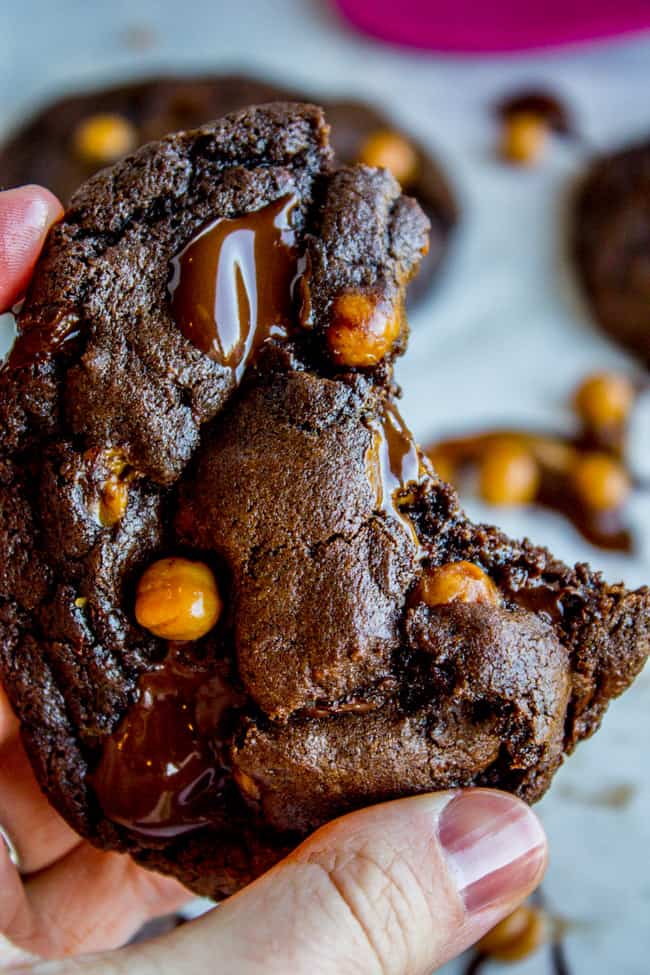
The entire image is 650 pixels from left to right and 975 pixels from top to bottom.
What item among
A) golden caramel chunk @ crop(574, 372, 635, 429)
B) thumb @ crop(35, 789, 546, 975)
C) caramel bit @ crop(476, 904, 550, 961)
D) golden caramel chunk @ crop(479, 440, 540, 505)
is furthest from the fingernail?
golden caramel chunk @ crop(574, 372, 635, 429)

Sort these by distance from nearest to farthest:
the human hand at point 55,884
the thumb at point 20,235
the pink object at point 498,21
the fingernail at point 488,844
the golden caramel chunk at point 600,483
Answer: the fingernail at point 488,844 → the thumb at point 20,235 → the human hand at point 55,884 → the golden caramel chunk at point 600,483 → the pink object at point 498,21

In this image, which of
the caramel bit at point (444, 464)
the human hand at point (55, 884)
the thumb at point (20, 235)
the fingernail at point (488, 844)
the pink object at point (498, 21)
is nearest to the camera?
the fingernail at point (488, 844)

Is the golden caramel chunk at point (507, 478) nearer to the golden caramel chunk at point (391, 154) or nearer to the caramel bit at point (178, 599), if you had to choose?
the golden caramel chunk at point (391, 154)

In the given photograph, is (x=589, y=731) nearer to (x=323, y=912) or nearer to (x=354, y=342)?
(x=323, y=912)

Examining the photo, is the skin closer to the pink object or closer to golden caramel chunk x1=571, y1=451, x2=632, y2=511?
golden caramel chunk x1=571, y1=451, x2=632, y2=511

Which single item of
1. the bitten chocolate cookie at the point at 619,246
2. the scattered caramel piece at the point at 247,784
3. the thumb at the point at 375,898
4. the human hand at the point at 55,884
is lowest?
the human hand at the point at 55,884

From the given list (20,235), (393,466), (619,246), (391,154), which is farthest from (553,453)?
(20,235)

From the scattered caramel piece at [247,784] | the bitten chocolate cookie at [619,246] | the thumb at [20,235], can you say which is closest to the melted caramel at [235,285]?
the thumb at [20,235]
